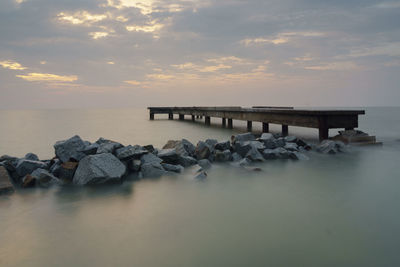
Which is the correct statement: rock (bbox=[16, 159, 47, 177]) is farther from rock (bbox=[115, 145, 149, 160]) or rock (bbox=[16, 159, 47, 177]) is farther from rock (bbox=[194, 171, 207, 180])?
rock (bbox=[194, 171, 207, 180])

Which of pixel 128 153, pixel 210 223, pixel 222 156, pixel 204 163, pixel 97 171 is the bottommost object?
pixel 210 223

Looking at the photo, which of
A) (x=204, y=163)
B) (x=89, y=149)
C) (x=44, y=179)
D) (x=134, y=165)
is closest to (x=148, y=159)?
(x=134, y=165)

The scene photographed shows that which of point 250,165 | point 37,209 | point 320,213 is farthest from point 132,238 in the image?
point 250,165

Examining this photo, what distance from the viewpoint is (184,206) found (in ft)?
17.1

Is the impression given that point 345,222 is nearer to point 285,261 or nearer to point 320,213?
point 320,213

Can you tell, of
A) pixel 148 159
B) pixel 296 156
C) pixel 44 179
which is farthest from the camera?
pixel 296 156

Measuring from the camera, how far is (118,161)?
7.21 meters

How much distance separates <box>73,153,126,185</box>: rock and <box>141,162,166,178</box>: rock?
684 mm

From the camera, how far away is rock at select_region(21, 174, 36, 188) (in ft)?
21.7

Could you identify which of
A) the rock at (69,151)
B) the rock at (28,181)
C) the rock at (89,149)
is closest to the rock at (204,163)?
the rock at (89,149)

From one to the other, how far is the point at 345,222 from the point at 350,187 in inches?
89.4

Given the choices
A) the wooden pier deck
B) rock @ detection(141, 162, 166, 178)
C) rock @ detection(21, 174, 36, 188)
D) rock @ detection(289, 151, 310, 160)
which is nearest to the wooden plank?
rock @ detection(21, 174, 36, 188)

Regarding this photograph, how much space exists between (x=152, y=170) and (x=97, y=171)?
1.43 metres

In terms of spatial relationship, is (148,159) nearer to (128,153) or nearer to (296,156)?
(128,153)
